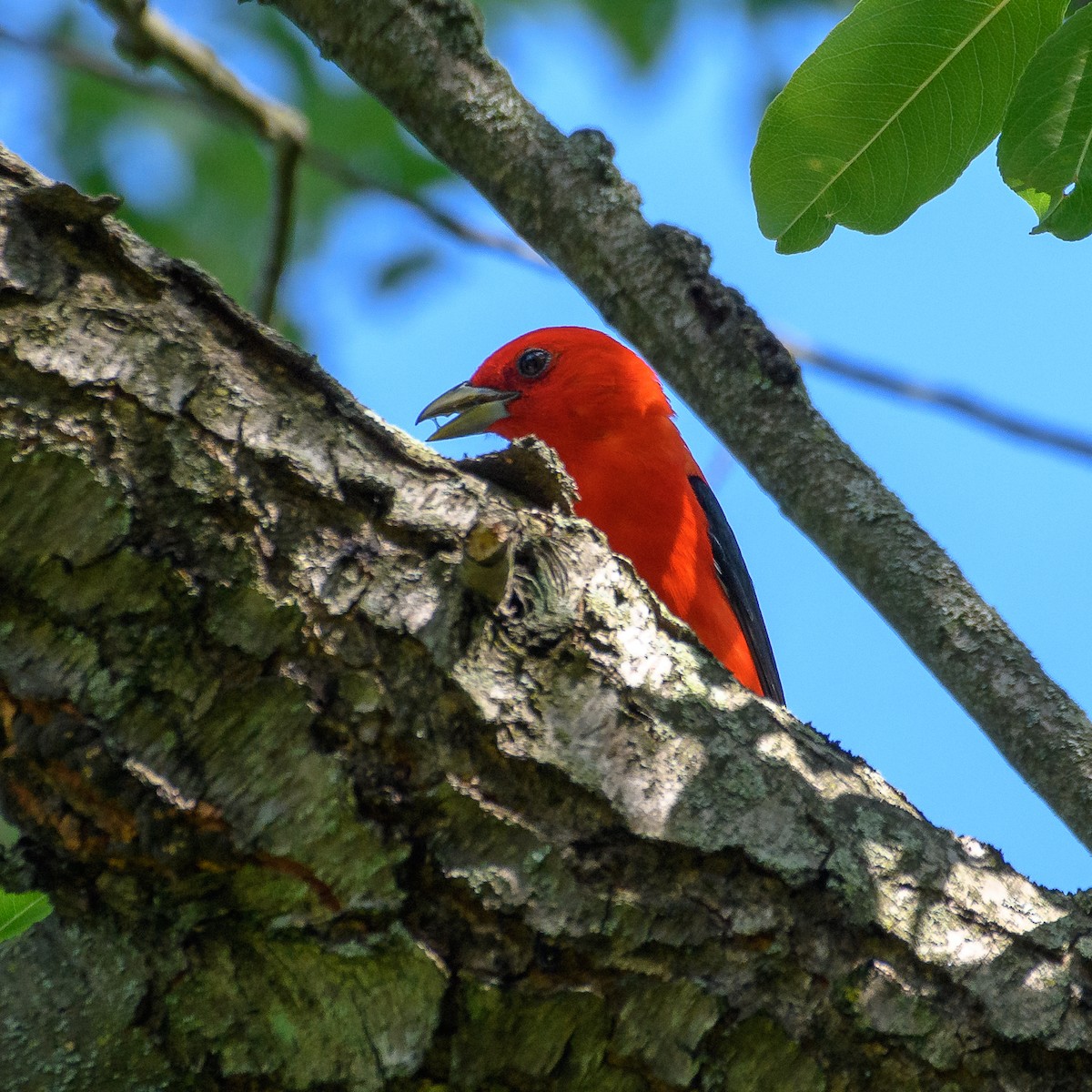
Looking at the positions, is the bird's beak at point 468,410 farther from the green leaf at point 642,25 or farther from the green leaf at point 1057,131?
the green leaf at point 1057,131

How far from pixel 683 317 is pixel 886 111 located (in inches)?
41.4

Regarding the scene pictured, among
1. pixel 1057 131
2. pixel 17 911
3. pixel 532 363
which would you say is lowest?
pixel 17 911

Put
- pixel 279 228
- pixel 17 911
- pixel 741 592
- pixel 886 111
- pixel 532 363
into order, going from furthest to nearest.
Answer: pixel 532 363
pixel 741 592
pixel 279 228
pixel 886 111
pixel 17 911

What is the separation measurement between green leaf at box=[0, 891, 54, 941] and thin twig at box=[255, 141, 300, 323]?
10.5 ft

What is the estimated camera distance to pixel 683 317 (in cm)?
348

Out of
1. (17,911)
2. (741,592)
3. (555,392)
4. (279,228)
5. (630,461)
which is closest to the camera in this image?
(17,911)

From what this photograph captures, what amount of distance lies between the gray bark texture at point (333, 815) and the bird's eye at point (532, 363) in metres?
3.86

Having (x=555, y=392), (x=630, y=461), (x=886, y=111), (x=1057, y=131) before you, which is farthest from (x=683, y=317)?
(x=555, y=392)

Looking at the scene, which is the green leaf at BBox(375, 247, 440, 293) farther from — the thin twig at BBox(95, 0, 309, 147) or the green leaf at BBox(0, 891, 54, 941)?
the green leaf at BBox(0, 891, 54, 941)

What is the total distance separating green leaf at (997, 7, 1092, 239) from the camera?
2.13 metres

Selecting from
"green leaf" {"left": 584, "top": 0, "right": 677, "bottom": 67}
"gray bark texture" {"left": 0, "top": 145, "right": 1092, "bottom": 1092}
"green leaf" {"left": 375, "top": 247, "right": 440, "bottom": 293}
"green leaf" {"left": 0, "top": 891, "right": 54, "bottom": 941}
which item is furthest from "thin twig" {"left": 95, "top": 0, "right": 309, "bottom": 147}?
"green leaf" {"left": 0, "top": 891, "right": 54, "bottom": 941}

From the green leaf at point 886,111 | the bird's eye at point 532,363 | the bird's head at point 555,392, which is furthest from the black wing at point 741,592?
the green leaf at point 886,111

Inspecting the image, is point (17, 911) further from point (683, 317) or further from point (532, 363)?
point (532, 363)

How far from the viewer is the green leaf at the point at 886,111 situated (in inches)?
91.0
